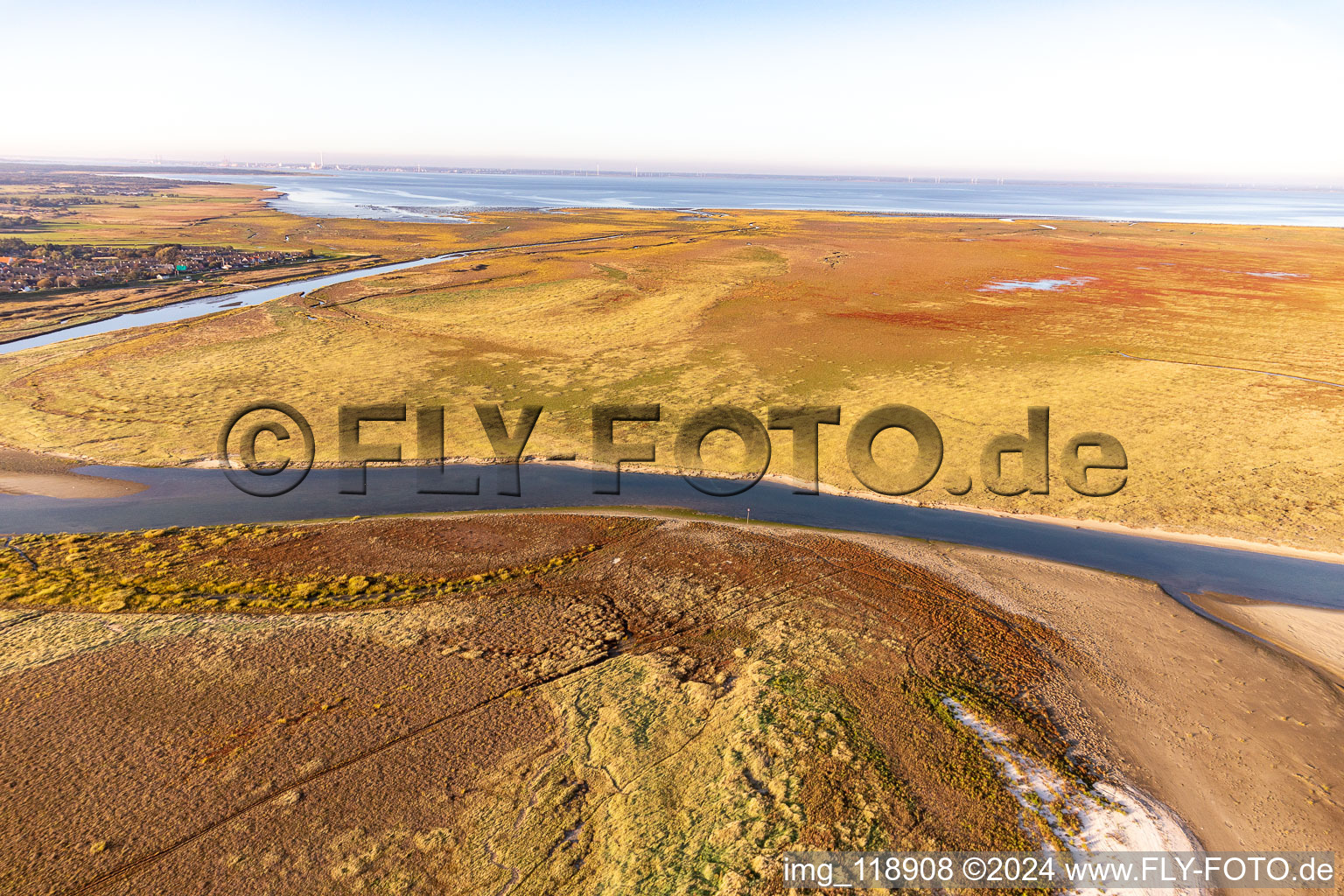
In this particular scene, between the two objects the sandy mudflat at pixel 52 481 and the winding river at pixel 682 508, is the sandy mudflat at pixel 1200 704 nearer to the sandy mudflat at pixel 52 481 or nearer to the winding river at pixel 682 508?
the winding river at pixel 682 508

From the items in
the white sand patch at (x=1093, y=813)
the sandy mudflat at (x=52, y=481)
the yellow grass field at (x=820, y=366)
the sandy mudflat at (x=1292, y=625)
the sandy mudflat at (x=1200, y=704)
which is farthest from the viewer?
the yellow grass field at (x=820, y=366)

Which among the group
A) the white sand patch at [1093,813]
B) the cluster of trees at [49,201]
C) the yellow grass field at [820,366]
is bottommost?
the white sand patch at [1093,813]

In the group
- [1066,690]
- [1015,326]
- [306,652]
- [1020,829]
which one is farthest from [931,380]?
[306,652]

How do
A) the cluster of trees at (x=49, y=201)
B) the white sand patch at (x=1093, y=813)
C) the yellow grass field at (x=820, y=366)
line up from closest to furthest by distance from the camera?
1. the white sand patch at (x=1093, y=813)
2. the yellow grass field at (x=820, y=366)
3. the cluster of trees at (x=49, y=201)

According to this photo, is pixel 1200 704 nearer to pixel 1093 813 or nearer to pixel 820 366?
pixel 1093 813

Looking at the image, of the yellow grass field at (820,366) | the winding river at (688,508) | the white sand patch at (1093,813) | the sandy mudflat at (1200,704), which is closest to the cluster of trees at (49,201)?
the yellow grass field at (820,366)

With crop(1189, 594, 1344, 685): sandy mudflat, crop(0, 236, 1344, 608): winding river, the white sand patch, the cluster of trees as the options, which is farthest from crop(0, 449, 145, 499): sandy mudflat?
the cluster of trees

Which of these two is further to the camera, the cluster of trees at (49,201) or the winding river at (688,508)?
the cluster of trees at (49,201)

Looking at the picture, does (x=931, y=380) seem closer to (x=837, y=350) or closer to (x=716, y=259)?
(x=837, y=350)
